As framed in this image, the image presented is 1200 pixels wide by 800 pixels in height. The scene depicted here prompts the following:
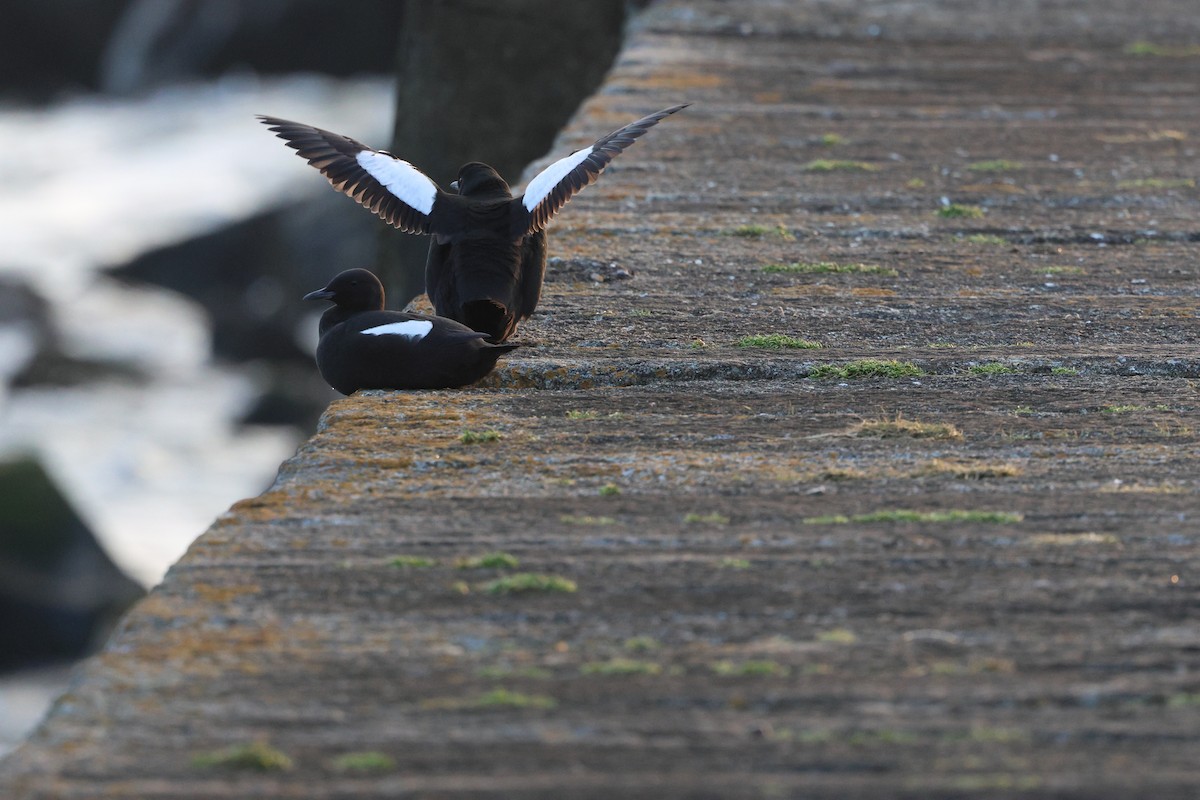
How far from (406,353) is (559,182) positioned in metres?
1.10

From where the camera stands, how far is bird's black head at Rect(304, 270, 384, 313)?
495cm

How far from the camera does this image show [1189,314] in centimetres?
485

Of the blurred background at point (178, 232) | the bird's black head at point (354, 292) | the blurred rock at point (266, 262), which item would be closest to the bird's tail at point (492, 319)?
the bird's black head at point (354, 292)

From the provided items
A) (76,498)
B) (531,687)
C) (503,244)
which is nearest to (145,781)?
(531,687)

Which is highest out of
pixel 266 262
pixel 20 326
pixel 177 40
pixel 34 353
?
pixel 177 40

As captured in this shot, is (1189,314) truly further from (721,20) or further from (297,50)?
(297,50)

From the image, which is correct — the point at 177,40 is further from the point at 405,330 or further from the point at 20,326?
the point at 405,330

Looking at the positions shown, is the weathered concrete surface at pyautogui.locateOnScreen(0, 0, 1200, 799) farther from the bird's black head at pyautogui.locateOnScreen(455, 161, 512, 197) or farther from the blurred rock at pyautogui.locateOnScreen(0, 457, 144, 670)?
the blurred rock at pyautogui.locateOnScreen(0, 457, 144, 670)

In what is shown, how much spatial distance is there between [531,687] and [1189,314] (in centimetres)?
299

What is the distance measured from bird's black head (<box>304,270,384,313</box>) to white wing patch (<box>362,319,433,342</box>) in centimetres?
60

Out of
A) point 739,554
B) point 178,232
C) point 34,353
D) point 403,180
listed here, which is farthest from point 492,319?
point 178,232

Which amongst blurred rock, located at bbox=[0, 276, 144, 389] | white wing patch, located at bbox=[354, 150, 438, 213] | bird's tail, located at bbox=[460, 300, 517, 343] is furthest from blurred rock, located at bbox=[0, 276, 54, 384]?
bird's tail, located at bbox=[460, 300, 517, 343]

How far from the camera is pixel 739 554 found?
3180 mm

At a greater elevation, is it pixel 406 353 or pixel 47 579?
pixel 406 353
